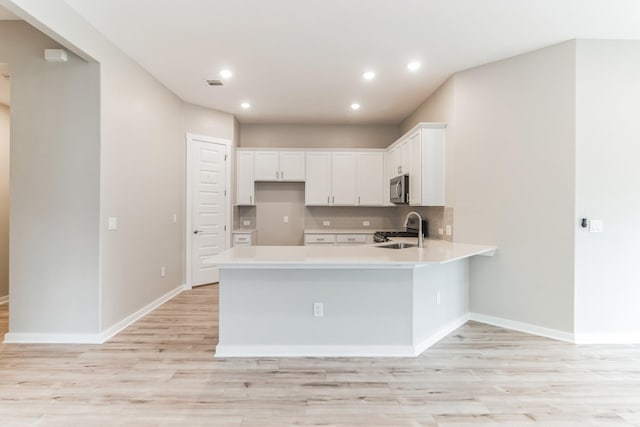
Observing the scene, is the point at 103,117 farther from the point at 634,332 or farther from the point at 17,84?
the point at 634,332

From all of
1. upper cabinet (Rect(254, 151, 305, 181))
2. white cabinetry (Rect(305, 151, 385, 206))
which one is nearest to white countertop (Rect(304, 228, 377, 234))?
white cabinetry (Rect(305, 151, 385, 206))

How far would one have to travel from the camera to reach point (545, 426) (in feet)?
6.31

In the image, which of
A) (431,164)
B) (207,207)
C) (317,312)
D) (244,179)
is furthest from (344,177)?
(317,312)

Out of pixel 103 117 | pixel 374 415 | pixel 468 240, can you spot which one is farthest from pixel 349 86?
pixel 374 415

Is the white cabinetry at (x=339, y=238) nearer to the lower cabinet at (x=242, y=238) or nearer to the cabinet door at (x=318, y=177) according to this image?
the cabinet door at (x=318, y=177)

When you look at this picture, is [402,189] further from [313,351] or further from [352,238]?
[313,351]

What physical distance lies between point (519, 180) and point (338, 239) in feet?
9.80

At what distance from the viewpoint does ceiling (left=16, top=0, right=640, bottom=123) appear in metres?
2.66

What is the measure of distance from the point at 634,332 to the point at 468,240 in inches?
65.3

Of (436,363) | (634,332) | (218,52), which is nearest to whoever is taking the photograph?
(436,363)

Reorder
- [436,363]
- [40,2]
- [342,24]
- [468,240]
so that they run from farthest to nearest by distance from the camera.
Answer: [468,240] → [342,24] → [436,363] → [40,2]

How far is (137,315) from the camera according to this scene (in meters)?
3.75

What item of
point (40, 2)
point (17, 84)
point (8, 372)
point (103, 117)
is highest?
point (40, 2)

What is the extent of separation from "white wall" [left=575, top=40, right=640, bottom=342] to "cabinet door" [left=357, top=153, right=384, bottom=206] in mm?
3149
